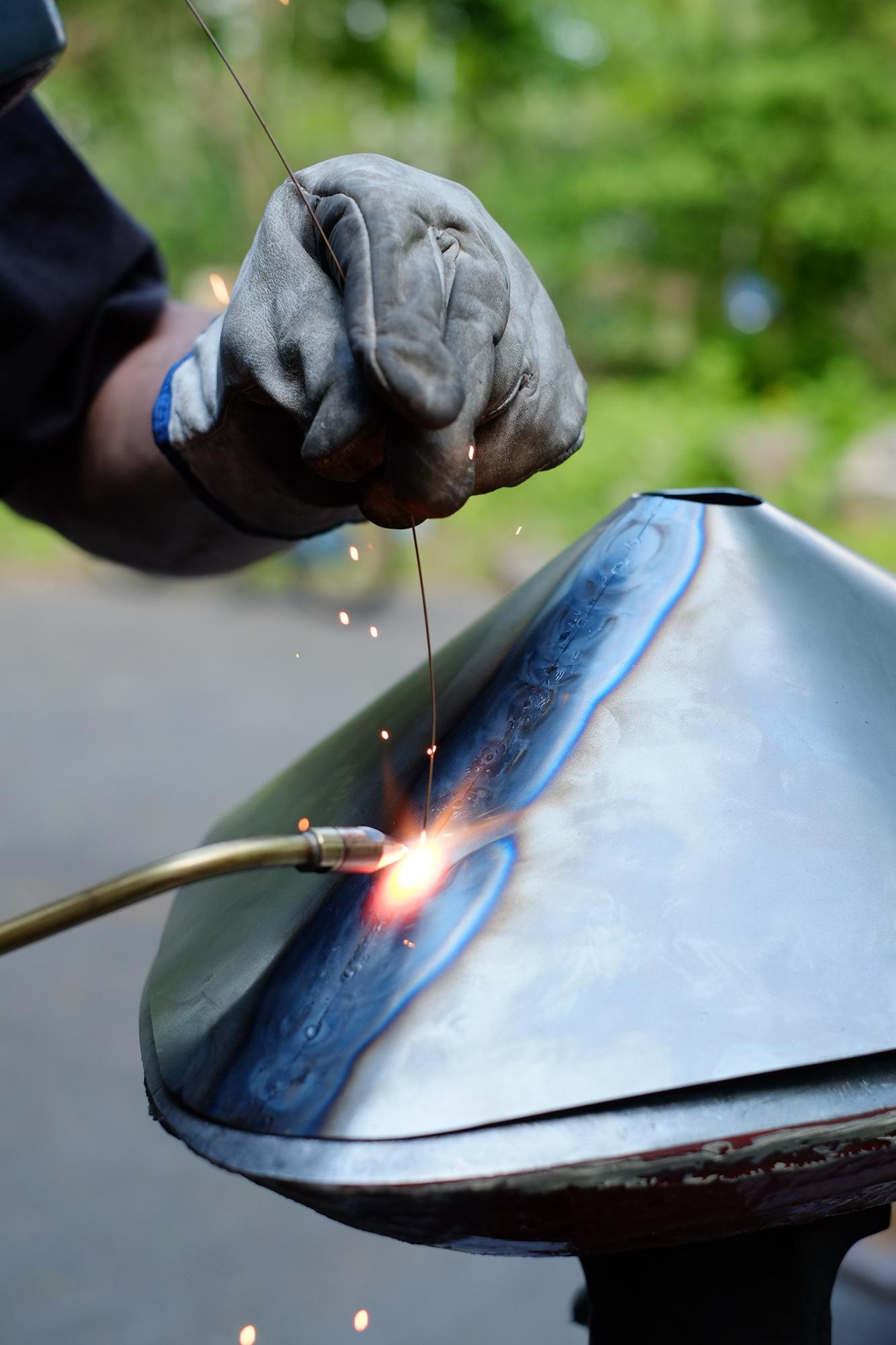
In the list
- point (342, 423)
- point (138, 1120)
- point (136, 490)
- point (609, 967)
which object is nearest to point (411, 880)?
point (609, 967)

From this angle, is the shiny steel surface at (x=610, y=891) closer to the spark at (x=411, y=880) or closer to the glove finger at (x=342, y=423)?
the spark at (x=411, y=880)

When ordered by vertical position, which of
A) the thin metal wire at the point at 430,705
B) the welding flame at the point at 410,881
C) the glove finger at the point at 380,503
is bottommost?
the welding flame at the point at 410,881

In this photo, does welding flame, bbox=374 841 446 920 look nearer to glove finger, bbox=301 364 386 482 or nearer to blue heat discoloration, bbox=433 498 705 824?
blue heat discoloration, bbox=433 498 705 824

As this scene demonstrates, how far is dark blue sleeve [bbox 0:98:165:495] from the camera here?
98 cm

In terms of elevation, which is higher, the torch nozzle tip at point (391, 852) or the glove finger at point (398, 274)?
the glove finger at point (398, 274)

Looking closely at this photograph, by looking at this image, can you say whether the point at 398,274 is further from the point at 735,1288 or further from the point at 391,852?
the point at 735,1288

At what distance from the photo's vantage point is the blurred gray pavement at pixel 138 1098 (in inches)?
64.7

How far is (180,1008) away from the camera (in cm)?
58

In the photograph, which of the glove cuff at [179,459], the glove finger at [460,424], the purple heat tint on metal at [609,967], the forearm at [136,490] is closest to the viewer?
the purple heat tint on metal at [609,967]

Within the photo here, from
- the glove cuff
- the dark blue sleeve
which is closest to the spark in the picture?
the glove cuff

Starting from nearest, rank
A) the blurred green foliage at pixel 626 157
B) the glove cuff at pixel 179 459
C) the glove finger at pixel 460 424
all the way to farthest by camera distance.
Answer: the glove finger at pixel 460 424 → the glove cuff at pixel 179 459 → the blurred green foliage at pixel 626 157

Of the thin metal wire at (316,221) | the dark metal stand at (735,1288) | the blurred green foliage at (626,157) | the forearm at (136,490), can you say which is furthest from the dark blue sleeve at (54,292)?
the blurred green foliage at (626,157)

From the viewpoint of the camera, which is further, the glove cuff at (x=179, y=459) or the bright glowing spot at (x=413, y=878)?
the glove cuff at (x=179, y=459)

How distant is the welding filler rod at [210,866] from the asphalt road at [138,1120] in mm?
1239
